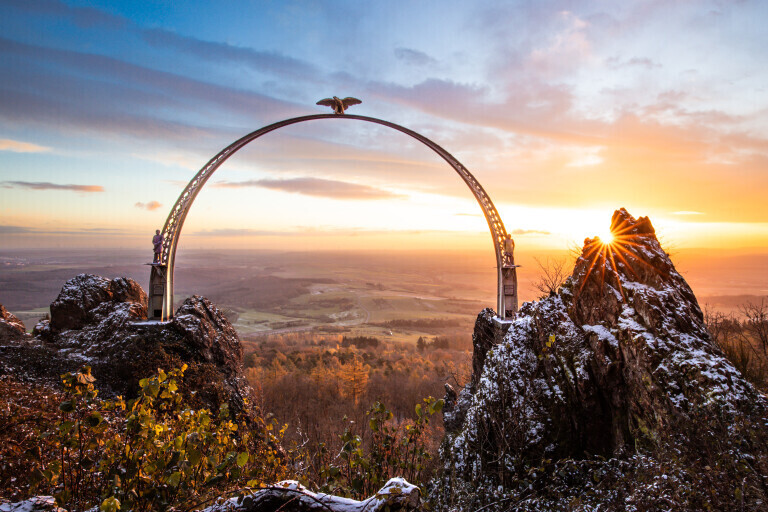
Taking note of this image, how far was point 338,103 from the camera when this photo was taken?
37.3ft

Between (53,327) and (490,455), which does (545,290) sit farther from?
(53,327)

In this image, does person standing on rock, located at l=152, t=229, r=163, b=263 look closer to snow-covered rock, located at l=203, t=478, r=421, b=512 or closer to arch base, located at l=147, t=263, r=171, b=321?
arch base, located at l=147, t=263, r=171, b=321

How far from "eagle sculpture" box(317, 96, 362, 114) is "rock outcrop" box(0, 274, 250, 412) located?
8492 millimetres

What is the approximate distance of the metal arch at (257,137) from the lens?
459 inches

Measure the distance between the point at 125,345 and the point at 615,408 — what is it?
13209 millimetres

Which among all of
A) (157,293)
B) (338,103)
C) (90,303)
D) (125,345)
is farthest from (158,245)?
(338,103)

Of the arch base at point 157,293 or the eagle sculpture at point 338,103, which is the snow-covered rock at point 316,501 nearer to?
the eagle sculpture at point 338,103

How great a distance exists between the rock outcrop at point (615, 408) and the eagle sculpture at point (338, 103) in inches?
316

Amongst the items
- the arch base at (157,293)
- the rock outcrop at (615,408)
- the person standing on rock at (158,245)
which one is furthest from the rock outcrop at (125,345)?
the rock outcrop at (615,408)

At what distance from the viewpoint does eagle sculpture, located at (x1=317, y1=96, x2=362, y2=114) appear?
37.2 feet

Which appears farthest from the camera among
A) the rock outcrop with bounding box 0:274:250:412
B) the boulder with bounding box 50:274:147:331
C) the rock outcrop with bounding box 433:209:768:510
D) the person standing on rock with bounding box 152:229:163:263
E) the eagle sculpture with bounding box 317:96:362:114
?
the boulder with bounding box 50:274:147:331

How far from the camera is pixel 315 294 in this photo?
359ft

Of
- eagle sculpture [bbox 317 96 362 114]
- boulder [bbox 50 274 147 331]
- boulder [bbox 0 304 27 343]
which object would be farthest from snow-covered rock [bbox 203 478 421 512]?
boulder [bbox 0 304 27 343]

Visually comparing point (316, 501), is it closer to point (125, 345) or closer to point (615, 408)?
point (615, 408)
